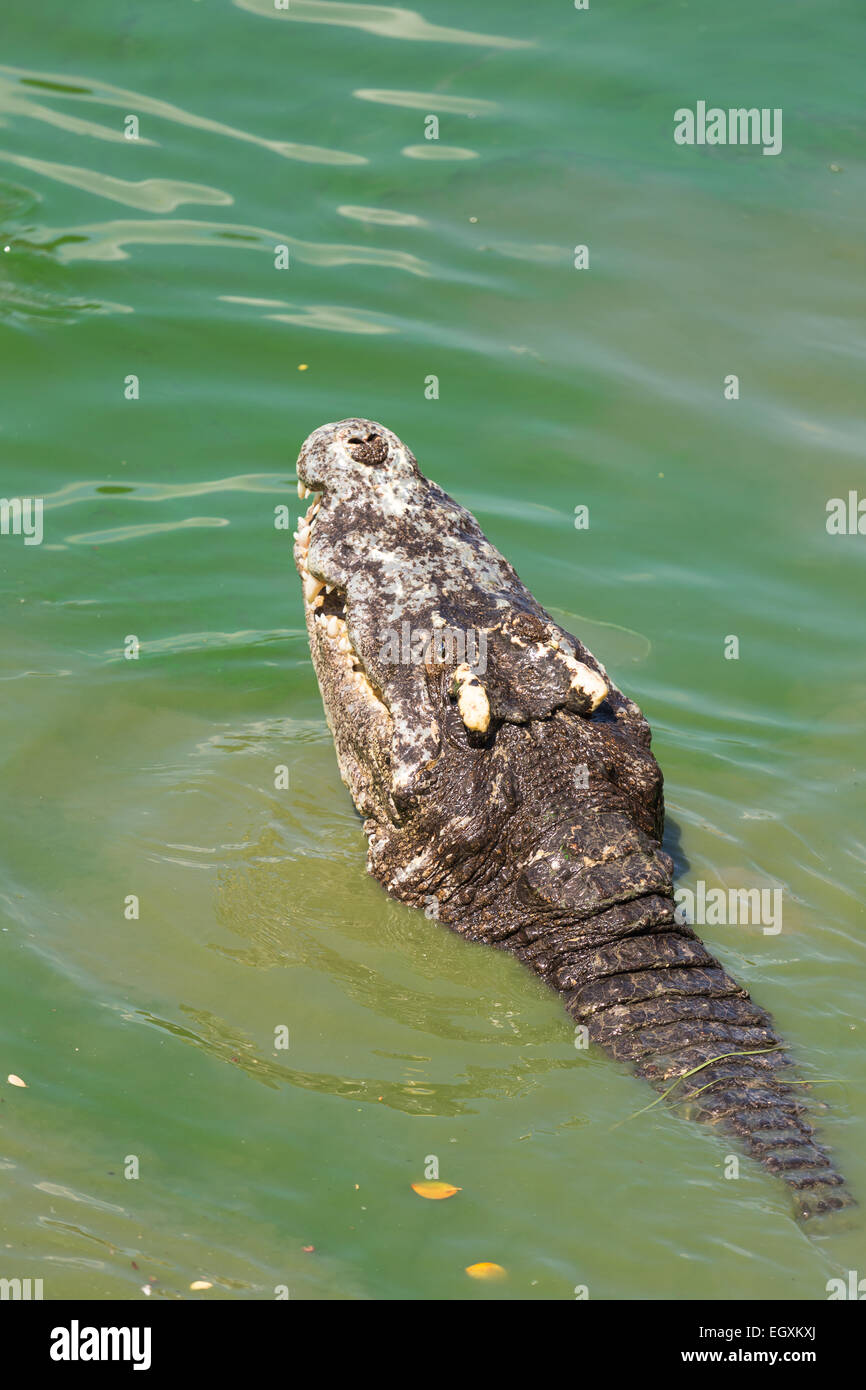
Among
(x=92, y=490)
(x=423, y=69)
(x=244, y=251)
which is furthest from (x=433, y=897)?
(x=423, y=69)

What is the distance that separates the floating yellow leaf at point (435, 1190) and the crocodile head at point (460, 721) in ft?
4.90

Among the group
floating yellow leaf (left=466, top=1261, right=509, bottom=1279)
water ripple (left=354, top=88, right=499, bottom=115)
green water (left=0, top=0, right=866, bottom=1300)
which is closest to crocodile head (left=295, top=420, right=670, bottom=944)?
green water (left=0, top=0, right=866, bottom=1300)

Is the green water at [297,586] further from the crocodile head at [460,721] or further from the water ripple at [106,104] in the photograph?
the crocodile head at [460,721]

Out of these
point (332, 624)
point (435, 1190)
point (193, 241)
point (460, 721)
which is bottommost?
point (435, 1190)

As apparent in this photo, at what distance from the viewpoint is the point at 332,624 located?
739cm

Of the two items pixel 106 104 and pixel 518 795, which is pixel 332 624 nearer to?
pixel 518 795

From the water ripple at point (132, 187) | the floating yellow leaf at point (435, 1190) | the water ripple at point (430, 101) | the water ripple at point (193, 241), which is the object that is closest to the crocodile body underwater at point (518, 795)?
the floating yellow leaf at point (435, 1190)

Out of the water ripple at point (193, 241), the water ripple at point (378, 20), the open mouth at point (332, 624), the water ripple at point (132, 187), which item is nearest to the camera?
the open mouth at point (332, 624)

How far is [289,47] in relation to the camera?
17203mm

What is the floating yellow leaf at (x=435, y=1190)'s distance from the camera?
17.6ft

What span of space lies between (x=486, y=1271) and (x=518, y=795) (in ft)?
7.36

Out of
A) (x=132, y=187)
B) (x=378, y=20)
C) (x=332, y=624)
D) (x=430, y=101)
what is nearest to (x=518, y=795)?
(x=332, y=624)
